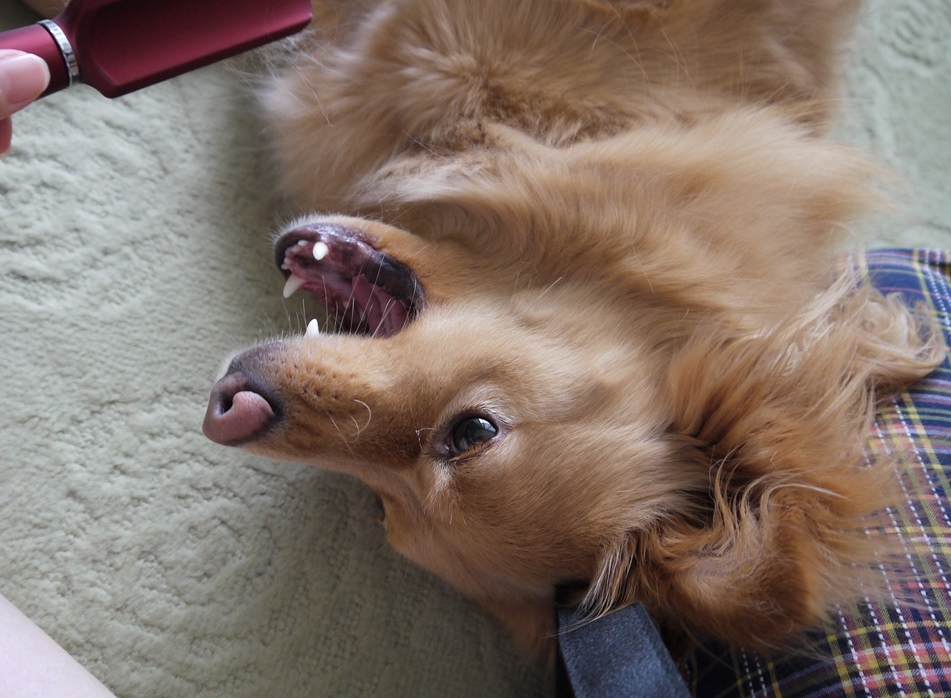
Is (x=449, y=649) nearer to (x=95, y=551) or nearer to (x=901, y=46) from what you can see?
(x=95, y=551)

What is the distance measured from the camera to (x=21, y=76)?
0.97 metres

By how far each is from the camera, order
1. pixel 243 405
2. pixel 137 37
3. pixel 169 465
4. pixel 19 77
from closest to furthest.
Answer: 1. pixel 19 77
2. pixel 137 37
3. pixel 243 405
4. pixel 169 465

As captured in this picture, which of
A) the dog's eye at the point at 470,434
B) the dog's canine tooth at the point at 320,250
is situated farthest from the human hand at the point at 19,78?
the dog's eye at the point at 470,434

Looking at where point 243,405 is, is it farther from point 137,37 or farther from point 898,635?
point 898,635

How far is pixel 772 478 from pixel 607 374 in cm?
32

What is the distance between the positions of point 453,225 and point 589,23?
0.50 m

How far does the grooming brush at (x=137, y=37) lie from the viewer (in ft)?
3.42

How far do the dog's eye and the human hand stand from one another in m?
0.80

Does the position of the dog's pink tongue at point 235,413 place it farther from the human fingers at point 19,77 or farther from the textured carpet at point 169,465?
the human fingers at point 19,77

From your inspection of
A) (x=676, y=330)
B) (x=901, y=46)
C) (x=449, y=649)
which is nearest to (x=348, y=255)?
(x=676, y=330)

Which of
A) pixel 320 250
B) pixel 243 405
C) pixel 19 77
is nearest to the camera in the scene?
pixel 19 77

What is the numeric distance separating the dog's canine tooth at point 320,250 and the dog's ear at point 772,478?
69cm

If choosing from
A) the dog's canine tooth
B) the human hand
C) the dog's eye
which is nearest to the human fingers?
the human hand

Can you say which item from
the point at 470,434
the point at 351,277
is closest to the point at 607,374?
the point at 470,434
